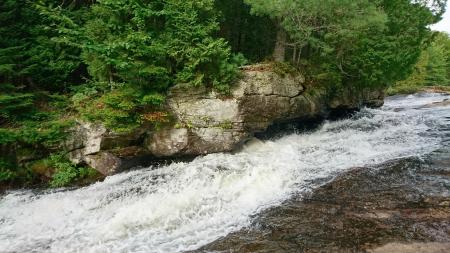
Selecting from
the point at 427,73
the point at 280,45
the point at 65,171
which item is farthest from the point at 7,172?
the point at 427,73

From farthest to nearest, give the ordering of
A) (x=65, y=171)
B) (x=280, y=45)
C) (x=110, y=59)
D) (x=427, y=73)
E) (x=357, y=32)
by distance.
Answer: (x=427, y=73)
(x=280, y=45)
(x=357, y=32)
(x=65, y=171)
(x=110, y=59)

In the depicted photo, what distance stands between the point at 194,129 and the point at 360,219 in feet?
20.0

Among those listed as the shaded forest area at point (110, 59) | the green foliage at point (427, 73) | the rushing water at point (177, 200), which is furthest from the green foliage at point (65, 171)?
the green foliage at point (427, 73)

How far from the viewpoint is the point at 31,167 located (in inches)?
414

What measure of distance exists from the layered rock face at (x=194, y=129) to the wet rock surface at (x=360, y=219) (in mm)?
4077

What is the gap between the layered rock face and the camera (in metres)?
10.6

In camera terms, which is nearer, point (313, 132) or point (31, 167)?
point (31, 167)

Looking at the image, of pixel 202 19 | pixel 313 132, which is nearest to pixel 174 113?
pixel 202 19

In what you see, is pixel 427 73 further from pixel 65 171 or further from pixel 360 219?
pixel 65 171

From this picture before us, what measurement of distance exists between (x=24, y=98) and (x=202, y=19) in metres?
6.73

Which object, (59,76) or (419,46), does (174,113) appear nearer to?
(59,76)

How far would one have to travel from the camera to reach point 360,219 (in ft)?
21.3

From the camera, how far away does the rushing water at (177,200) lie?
6.55 metres

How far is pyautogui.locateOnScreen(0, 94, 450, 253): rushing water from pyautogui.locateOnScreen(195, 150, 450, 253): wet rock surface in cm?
51
